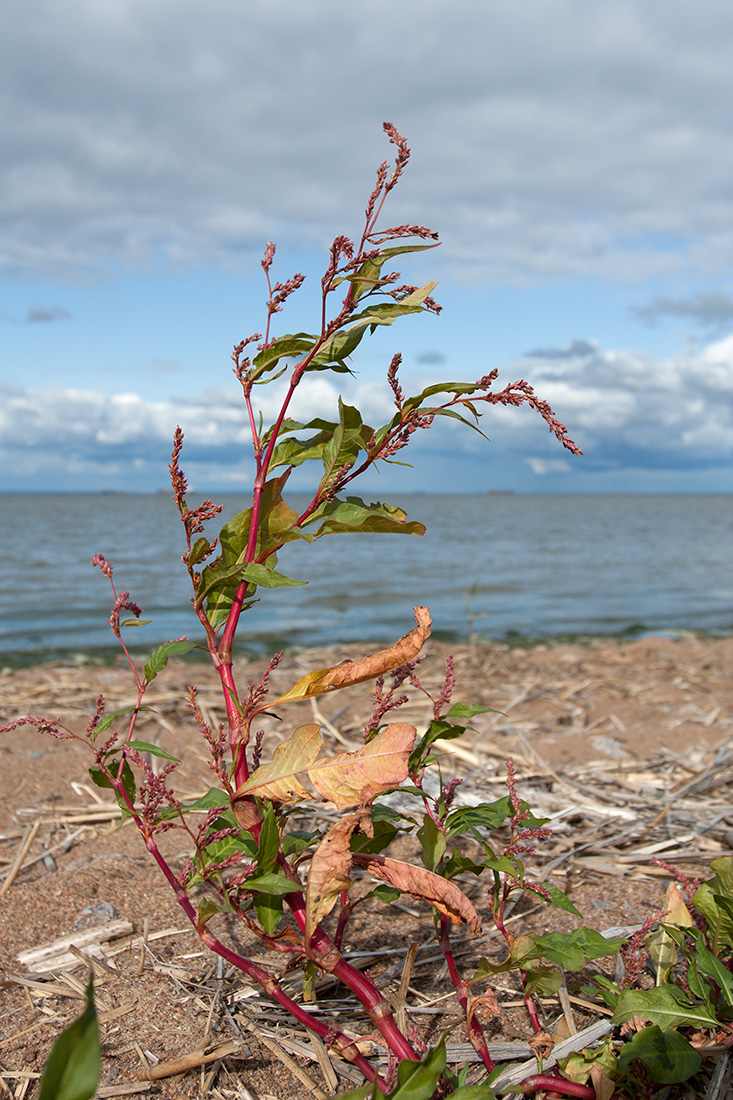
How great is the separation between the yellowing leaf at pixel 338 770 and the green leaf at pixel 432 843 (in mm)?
269

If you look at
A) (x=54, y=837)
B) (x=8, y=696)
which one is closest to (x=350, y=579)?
(x=8, y=696)

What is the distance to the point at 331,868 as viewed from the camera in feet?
4.67

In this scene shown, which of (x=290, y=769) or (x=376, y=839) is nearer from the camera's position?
(x=290, y=769)

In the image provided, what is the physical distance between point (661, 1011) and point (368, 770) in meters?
0.85

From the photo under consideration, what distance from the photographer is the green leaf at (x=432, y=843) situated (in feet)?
5.40

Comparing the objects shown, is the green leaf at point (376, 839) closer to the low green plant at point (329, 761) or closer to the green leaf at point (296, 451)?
the low green plant at point (329, 761)

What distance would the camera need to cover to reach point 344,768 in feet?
4.91

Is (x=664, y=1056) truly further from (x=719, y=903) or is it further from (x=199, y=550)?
(x=199, y=550)

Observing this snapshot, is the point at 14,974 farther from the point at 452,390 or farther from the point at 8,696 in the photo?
the point at 8,696

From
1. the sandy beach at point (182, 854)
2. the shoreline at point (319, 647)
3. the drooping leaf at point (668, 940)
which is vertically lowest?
the shoreline at point (319, 647)

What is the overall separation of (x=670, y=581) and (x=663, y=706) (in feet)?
54.0

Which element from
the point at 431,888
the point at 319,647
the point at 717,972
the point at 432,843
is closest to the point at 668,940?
the point at 717,972

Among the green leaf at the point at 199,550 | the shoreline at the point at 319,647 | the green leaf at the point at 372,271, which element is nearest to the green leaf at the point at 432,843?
the green leaf at the point at 199,550

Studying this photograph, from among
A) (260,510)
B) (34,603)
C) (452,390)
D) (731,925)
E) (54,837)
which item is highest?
(452,390)
